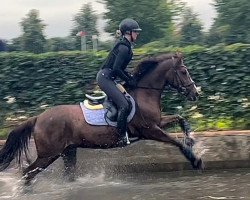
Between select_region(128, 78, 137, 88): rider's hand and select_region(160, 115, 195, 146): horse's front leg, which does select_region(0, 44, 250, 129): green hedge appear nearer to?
select_region(160, 115, 195, 146): horse's front leg

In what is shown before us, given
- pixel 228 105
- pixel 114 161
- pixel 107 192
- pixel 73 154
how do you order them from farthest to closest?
pixel 228 105 → pixel 114 161 → pixel 73 154 → pixel 107 192

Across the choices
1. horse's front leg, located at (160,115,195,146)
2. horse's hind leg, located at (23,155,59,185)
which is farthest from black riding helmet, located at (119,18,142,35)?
horse's hind leg, located at (23,155,59,185)

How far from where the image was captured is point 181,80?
1084 centimetres

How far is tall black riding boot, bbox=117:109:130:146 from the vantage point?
1038 centimetres

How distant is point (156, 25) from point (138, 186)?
14740 millimetres

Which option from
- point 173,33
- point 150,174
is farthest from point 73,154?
point 173,33

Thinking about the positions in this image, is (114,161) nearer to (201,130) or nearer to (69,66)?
(201,130)

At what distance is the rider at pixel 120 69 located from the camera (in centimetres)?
1033

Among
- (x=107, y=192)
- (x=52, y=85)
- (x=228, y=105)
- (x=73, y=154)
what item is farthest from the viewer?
(x=52, y=85)

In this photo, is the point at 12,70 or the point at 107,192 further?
the point at 12,70

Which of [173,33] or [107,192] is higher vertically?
[107,192]

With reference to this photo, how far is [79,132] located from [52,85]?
343 centimetres

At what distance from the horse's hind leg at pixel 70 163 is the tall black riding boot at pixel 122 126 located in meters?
0.97

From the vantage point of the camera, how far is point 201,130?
1249cm
